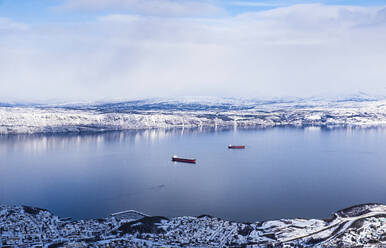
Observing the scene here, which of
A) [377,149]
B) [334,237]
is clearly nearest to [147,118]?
[377,149]

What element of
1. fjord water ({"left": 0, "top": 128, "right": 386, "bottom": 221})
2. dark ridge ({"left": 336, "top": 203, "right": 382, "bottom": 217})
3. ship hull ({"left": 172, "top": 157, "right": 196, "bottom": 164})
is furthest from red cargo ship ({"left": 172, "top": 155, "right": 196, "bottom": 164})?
dark ridge ({"left": 336, "top": 203, "right": 382, "bottom": 217})

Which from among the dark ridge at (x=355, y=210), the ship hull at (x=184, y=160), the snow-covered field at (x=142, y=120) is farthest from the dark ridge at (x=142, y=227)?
the snow-covered field at (x=142, y=120)

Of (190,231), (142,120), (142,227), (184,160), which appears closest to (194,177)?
(184,160)

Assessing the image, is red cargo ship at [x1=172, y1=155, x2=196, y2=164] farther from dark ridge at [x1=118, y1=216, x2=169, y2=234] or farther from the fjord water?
dark ridge at [x1=118, y1=216, x2=169, y2=234]

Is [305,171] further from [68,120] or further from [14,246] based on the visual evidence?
[68,120]

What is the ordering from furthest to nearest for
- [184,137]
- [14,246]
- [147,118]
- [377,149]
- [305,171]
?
[147,118], [184,137], [377,149], [305,171], [14,246]

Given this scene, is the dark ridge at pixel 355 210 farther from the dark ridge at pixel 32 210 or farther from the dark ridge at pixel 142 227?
the dark ridge at pixel 32 210
